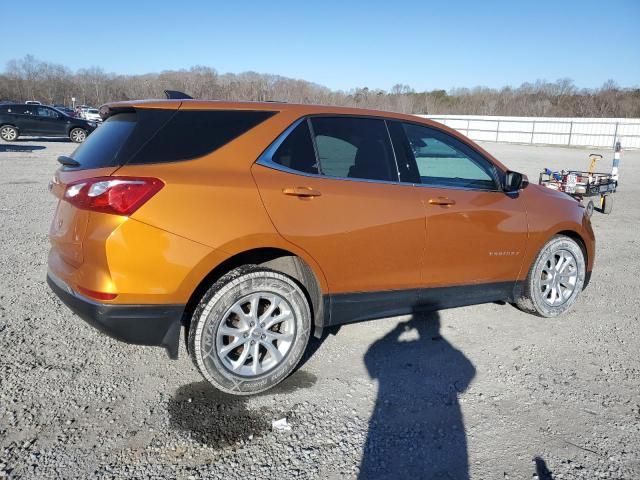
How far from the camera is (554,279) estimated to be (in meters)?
4.39

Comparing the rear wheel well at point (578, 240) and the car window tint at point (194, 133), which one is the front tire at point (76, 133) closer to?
the car window tint at point (194, 133)

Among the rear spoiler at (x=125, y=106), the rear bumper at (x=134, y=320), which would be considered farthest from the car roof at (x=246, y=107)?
the rear bumper at (x=134, y=320)

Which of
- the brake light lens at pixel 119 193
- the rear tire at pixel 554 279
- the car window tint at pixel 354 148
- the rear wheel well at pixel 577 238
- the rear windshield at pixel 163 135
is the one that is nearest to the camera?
the brake light lens at pixel 119 193

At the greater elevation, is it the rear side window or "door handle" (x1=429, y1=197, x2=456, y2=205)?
the rear side window

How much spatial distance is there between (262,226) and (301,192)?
35 centimetres

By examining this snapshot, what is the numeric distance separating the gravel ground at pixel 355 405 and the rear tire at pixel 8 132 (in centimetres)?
2149

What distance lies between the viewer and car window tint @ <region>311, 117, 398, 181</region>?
3264 mm

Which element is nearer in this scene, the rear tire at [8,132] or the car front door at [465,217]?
the car front door at [465,217]

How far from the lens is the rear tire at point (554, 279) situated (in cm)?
426

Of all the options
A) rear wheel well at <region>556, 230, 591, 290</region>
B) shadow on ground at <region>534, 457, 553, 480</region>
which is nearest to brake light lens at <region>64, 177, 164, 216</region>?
shadow on ground at <region>534, 457, 553, 480</region>

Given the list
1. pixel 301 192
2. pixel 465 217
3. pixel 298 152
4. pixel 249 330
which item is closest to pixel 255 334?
pixel 249 330

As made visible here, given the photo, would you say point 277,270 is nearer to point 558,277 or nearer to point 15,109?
point 558,277

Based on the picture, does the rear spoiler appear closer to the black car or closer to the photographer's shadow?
the photographer's shadow

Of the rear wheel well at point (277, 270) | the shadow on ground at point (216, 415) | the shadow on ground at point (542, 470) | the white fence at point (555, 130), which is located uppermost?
the white fence at point (555, 130)
